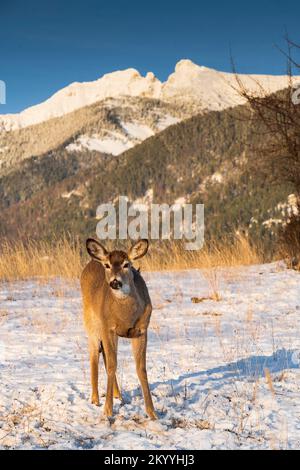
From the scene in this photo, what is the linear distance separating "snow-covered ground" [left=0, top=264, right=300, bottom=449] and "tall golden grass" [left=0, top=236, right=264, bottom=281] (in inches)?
112

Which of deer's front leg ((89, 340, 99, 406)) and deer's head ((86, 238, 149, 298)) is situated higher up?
deer's head ((86, 238, 149, 298))

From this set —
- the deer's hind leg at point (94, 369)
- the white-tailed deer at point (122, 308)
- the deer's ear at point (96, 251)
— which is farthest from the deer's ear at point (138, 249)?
the deer's hind leg at point (94, 369)

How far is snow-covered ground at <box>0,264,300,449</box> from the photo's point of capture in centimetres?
397

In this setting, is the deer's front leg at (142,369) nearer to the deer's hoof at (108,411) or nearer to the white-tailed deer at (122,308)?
the white-tailed deer at (122,308)

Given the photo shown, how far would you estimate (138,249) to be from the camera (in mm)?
4297

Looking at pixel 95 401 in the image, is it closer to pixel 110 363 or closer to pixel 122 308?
pixel 110 363

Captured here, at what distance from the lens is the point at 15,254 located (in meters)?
14.3

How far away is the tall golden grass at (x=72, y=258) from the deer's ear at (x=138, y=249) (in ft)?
26.2

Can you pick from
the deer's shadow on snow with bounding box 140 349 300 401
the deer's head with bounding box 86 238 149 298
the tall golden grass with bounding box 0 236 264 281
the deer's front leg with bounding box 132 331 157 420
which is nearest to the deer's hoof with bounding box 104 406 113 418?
the deer's front leg with bounding box 132 331 157 420

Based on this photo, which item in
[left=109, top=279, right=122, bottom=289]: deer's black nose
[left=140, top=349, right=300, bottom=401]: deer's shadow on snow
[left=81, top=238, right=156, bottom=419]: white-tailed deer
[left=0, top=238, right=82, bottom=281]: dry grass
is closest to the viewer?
[left=109, top=279, right=122, bottom=289]: deer's black nose

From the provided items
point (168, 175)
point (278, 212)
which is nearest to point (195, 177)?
point (168, 175)

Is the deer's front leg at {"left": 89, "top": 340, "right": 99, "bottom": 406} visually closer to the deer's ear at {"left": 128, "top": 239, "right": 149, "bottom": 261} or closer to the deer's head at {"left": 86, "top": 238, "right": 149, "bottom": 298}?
the deer's head at {"left": 86, "top": 238, "right": 149, "bottom": 298}

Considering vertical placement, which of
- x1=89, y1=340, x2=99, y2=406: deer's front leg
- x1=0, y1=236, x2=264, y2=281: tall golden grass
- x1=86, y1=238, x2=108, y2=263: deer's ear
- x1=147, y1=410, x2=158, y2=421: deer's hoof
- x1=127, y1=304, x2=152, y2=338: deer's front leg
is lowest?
x1=147, y1=410, x2=158, y2=421: deer's hoof
